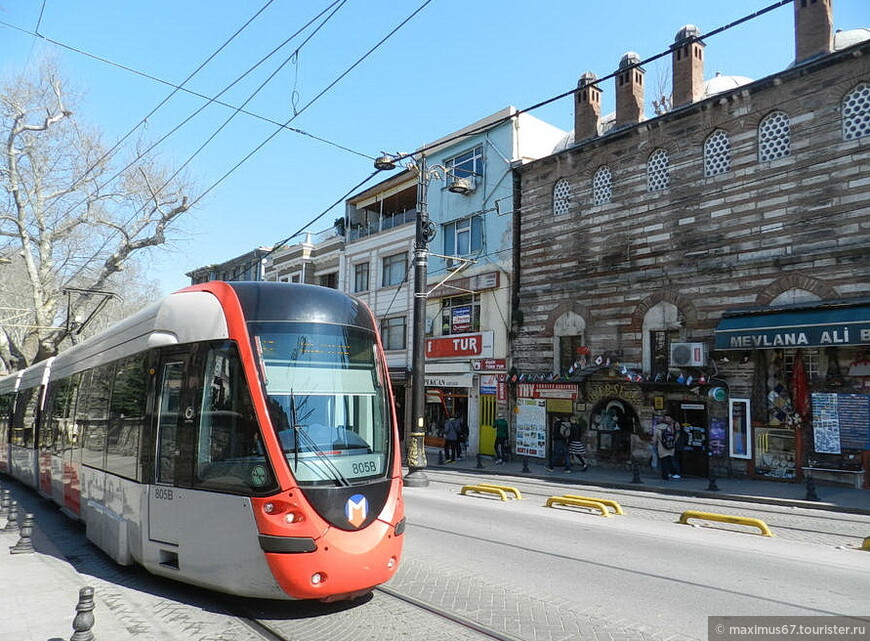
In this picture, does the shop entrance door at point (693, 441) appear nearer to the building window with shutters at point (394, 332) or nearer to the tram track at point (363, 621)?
the tram track at point (363, 621)

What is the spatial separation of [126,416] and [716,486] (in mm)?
13156

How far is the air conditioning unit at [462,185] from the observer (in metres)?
25.7

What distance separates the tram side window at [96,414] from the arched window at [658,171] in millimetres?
16660

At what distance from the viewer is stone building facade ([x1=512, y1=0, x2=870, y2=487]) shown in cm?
1512

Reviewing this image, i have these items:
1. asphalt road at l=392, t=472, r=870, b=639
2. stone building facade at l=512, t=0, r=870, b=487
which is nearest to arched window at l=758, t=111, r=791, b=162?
stone building facade at l=512, t=0, r=870, b=487

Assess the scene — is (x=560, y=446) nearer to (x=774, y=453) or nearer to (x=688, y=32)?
(x=774, y=453)

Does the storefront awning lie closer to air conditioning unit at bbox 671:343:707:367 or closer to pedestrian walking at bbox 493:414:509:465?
air conditioning unit at bbox 671:343:707:367

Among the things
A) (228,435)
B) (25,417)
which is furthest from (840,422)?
(25,417)

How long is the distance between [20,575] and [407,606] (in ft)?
14.9

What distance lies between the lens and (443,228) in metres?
27.8

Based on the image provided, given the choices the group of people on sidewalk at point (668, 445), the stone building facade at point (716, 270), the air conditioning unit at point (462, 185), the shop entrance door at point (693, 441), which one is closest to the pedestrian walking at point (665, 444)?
the group of people on sidewalk at point (668, 445)

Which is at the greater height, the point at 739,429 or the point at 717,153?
the point at 717,153

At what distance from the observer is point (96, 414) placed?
833cm

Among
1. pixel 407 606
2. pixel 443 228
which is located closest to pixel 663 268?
pixel 443 228
